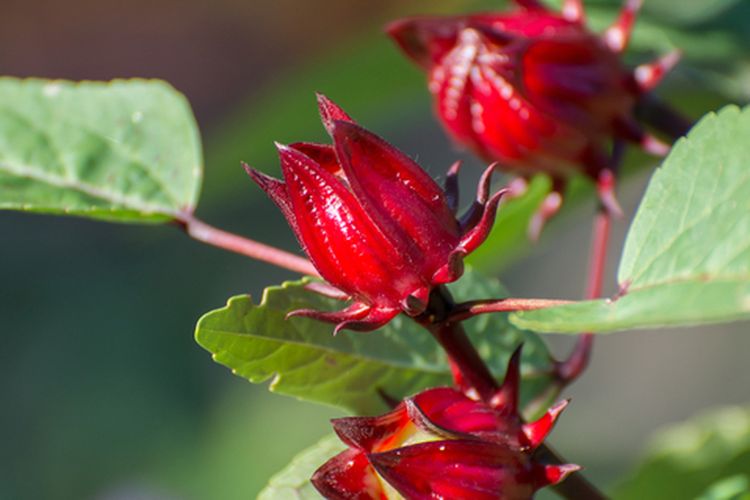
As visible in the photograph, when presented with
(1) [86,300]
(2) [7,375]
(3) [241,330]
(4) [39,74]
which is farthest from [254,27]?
(3) [241,330]

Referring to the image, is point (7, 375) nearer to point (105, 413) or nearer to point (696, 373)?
point (105, 413)

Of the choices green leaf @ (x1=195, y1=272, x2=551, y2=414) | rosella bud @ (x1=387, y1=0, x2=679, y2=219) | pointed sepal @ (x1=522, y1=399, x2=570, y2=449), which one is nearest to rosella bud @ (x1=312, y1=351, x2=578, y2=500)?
pointed sepal @ (x1=522, y1=399, x2=570, y2=449)

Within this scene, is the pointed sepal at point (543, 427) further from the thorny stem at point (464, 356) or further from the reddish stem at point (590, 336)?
the reddish stem at point (590, 336)

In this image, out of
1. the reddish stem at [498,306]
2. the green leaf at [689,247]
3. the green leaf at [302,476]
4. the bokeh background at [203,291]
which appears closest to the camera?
the green leaf at [689,247]

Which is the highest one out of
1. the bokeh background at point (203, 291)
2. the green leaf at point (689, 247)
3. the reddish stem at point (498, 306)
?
the green leaf at point (689, 247)

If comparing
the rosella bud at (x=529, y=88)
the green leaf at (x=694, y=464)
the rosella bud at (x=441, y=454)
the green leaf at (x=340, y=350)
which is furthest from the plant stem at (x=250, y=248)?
the green leaf at (x=694, y=464)

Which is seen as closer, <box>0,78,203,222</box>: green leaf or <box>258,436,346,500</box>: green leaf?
<box>258,436,346,500</box>: green leaf

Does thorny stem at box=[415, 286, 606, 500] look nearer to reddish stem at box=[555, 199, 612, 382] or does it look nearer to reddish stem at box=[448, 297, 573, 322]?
reddish stem at box=[448, 297, 573, 322]
